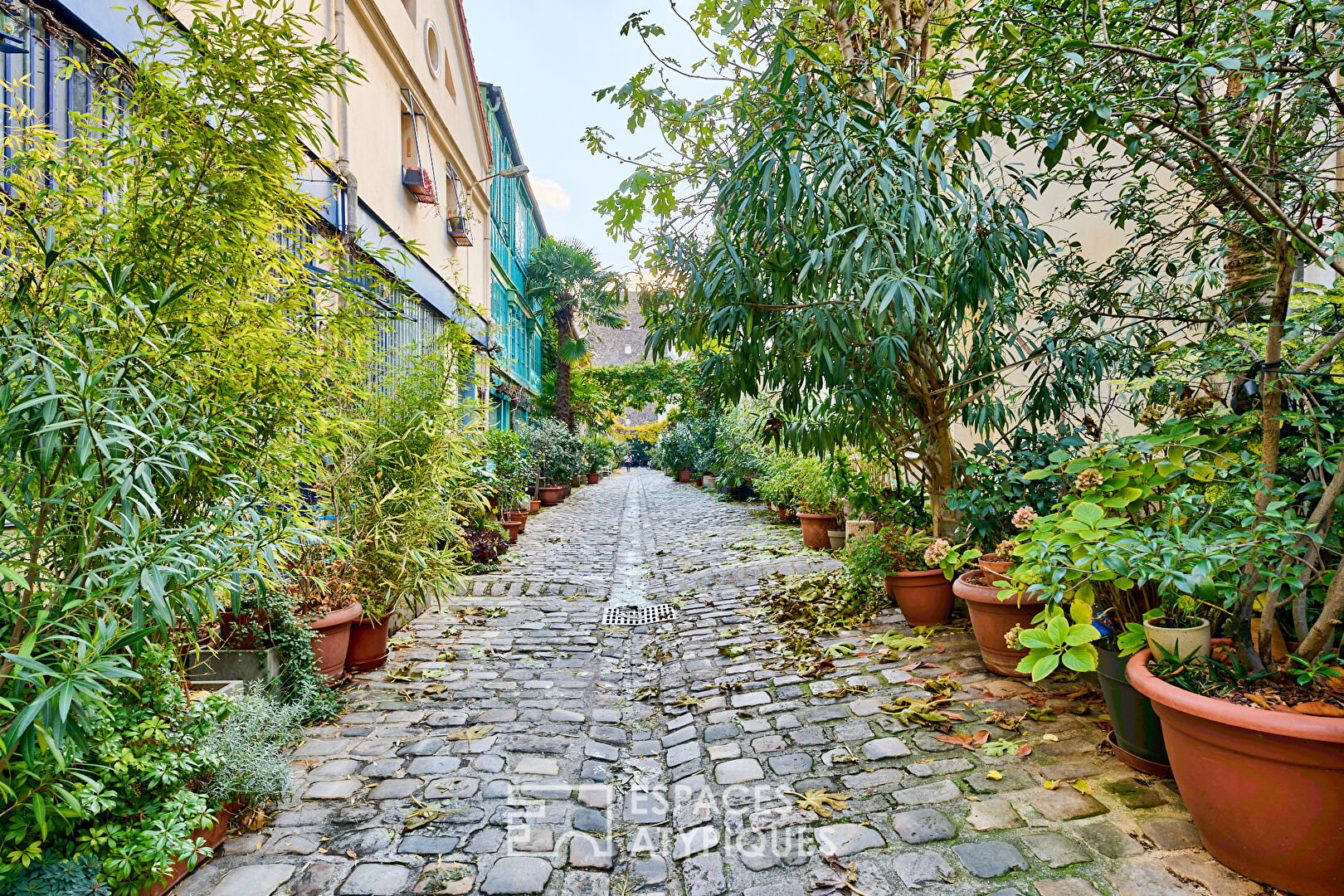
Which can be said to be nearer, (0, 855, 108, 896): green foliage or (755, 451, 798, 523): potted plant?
(0, 855, 108, 896): green foliage

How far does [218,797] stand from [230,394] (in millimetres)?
1329

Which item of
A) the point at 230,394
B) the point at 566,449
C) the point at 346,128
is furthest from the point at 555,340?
the point at 230,394

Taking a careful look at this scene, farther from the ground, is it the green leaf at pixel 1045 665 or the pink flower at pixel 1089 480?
the pink flower at pixel 1089 480

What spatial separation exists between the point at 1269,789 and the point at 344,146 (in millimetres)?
6974

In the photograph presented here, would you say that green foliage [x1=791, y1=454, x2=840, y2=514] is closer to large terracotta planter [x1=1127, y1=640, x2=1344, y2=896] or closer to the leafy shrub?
large terracotta planter [x1=1127, y1=640, x2=1344, y2=896]

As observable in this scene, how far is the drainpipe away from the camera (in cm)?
559

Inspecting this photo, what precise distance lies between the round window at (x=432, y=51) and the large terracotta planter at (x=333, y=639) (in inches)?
314

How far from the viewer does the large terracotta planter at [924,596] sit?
12.9 feet

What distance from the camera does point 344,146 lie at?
18.8 feet

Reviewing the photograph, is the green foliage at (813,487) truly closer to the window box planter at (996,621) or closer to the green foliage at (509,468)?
the window box planter at (996,621)

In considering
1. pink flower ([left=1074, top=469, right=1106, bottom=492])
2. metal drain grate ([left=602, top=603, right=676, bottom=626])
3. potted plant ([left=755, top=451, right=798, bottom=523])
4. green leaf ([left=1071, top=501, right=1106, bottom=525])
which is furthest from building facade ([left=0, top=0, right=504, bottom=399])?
potted plant ([left=755, top=451, right=798, bottom=523])

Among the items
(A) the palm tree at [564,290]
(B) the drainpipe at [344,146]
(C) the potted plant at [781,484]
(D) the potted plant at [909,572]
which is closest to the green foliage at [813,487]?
(C) the potted plant at [781,484]

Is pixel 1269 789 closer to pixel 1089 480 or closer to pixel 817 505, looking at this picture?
pixel 1089 480

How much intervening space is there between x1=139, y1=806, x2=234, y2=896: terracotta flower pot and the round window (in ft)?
29.8
